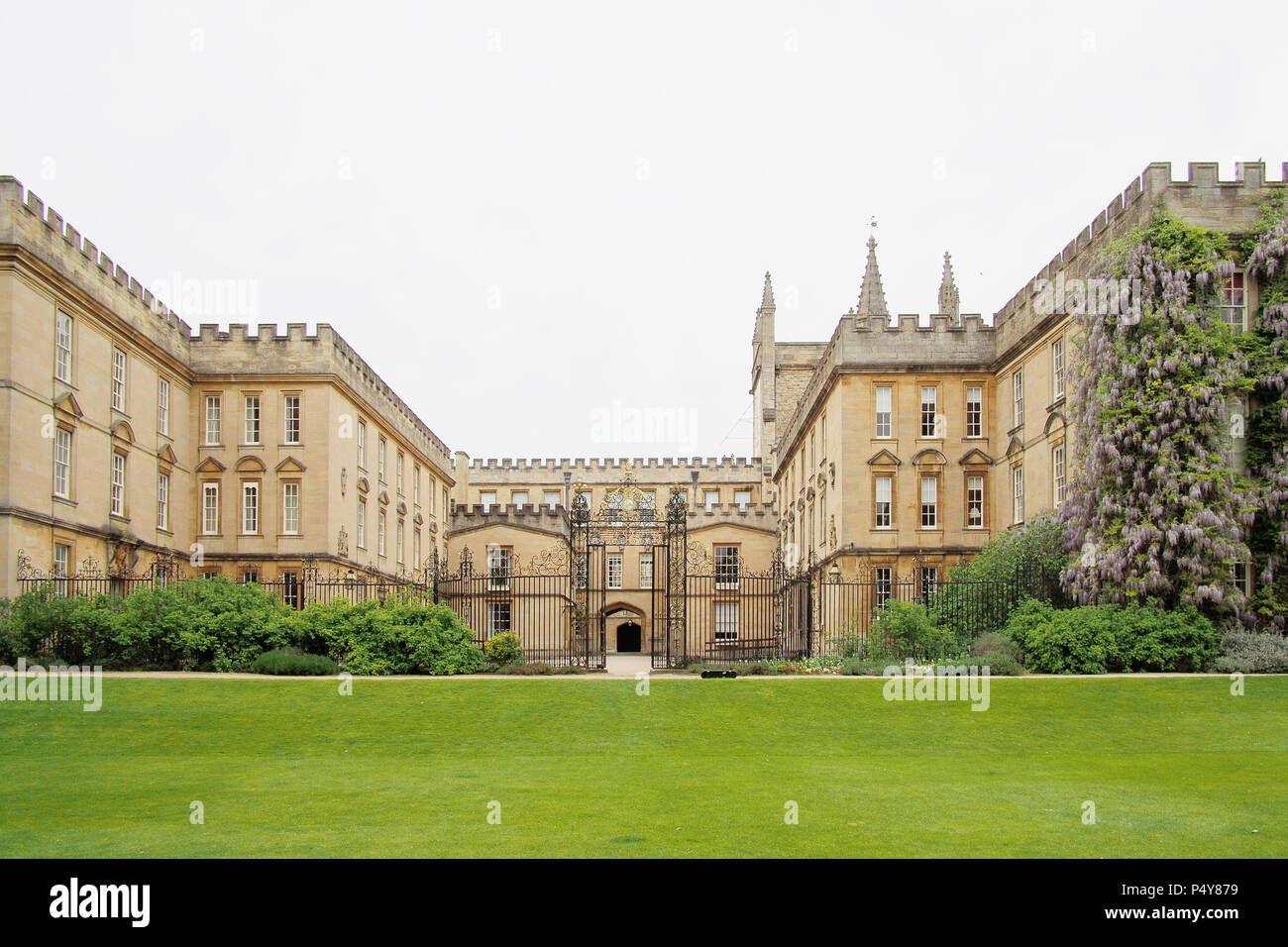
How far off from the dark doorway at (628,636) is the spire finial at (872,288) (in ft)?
74.7

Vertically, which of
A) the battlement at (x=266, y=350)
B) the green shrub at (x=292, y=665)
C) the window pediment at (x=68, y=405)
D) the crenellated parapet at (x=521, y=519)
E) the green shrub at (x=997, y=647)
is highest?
the battlement at (x=266, y=350)

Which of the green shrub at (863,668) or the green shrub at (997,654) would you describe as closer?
the green shrub at (997,654)

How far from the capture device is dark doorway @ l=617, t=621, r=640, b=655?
71.2 metres

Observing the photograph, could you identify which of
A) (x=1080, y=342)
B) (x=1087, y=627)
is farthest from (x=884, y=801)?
(x=1080, y=342)

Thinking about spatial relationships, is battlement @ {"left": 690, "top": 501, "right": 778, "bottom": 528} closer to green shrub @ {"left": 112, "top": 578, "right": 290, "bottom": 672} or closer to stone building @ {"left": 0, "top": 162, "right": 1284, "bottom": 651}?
stone building @ {"left": 0, "top": 162, "right": 1284, "bottom": 651}

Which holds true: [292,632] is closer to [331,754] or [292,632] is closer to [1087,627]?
[331,754]

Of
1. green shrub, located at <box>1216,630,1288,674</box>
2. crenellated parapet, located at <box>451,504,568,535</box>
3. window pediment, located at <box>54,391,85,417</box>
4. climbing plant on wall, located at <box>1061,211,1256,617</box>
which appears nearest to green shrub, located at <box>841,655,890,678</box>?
climbing plant on wall, located at <box>1061,211,1256,617</box>

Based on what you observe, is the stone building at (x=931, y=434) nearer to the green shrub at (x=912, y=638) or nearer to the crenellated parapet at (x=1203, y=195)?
the crenellated parapet at (x=1203, y=195)

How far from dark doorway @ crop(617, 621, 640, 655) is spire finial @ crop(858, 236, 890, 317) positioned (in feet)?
74.7

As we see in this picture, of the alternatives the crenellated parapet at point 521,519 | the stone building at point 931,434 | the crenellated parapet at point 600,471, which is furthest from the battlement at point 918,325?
the crenellated parapet at point 600,471

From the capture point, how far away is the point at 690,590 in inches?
2466

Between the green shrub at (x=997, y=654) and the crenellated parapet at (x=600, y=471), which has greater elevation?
the crenellated parapet at (x=600, y=471)

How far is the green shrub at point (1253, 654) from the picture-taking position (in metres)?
25.8

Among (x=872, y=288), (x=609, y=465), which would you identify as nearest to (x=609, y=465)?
(x=609, y=465)
